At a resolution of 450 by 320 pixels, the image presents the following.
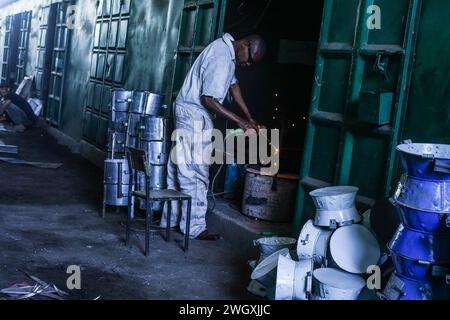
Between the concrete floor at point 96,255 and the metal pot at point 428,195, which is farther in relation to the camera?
the concrete floor at point 96,255

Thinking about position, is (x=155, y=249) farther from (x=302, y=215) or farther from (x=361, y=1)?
(x=361, y=1)

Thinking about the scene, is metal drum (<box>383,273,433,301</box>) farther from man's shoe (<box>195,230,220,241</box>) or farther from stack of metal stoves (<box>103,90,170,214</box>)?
stack of metal stoves (<box>103,90,170,214</box>)

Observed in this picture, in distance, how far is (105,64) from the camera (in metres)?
11.6

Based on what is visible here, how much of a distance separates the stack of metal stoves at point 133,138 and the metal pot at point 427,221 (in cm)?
376

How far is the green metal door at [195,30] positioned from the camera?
7445 millimetres

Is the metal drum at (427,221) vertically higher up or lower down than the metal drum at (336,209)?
higher up

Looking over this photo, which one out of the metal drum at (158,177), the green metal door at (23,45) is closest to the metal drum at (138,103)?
the metal drum at (158,177)

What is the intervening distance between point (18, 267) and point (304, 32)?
5.05 metres

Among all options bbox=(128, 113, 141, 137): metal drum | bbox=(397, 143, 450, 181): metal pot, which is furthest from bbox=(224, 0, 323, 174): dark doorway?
bbox=(397, 143, 450, 181): metal pot

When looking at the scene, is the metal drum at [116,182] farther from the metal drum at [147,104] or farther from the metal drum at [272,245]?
the metal drum at [272,245]

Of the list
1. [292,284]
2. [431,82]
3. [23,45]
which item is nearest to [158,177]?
[292,284]

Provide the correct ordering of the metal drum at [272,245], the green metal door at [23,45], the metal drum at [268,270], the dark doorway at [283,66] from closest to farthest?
the metal drum at [268,270] → the metal drum at [272,245] → the dark doorway at [283,66] → the green metal door at [23,45]

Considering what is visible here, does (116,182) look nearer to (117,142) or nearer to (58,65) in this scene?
(117,142)

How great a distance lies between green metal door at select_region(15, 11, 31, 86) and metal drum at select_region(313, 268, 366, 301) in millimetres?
17599
